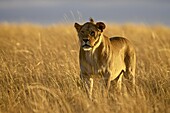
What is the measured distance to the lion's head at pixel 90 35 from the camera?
6.63 meters

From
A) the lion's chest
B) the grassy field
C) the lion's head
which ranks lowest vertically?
the grassy field

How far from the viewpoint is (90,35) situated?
673 cm

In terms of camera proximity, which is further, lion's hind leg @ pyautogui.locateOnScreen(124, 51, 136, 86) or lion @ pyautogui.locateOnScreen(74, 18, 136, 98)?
lion's hind leg @ pyautogui.locateOnScreen(124, 51, 136, 86)

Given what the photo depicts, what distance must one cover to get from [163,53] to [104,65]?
422 cm

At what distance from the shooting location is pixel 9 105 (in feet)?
21.2

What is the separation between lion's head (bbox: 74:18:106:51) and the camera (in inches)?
261

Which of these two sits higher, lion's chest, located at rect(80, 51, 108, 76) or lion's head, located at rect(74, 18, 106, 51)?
lion's head, located at rect(74, 18, 106, 51)

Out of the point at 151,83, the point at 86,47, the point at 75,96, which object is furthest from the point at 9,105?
the point at 151,83

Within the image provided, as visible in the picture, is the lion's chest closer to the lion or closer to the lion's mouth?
the lion

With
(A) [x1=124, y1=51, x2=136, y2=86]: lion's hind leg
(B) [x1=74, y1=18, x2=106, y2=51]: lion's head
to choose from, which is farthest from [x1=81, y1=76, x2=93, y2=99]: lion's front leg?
(A) [x1=124, y1=51, x2=136, y2=86]: lion's hind leg

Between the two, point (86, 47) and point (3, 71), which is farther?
point (3, 71)

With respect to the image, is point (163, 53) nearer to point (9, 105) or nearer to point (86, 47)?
point (86, 47)

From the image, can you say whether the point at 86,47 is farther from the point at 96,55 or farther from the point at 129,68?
the point at 129,68

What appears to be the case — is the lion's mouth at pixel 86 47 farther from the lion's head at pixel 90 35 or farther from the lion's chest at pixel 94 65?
the lion's chest at pixel 94 65
